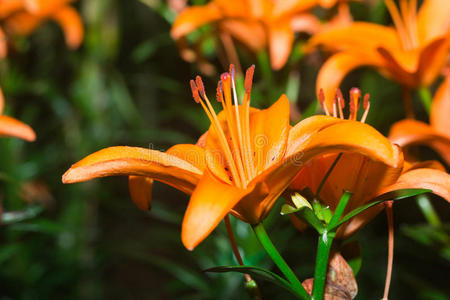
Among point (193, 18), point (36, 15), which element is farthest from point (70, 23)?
point (193, 18)

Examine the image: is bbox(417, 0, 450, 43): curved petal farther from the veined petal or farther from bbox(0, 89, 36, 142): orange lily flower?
bbox(0, 89, 36, 142): orange lily flower

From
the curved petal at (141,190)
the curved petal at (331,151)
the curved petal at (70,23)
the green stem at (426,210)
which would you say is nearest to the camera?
the curved petal at (331,151)

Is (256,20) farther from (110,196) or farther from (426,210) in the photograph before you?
(110,196)

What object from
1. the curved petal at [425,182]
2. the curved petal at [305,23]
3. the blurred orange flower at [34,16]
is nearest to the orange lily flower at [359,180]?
the curved petal at [425,182]

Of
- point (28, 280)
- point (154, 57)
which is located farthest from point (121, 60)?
point (28, 280)

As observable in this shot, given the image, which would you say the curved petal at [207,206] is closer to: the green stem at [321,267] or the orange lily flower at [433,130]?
the green stem at [321,267]

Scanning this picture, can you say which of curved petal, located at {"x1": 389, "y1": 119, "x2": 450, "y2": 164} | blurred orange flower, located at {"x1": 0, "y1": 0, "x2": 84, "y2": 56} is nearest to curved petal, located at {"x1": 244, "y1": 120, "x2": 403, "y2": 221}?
curved petal, located at {"x1": 389, "y1": 119, "x2": 450, "y2": 164}
